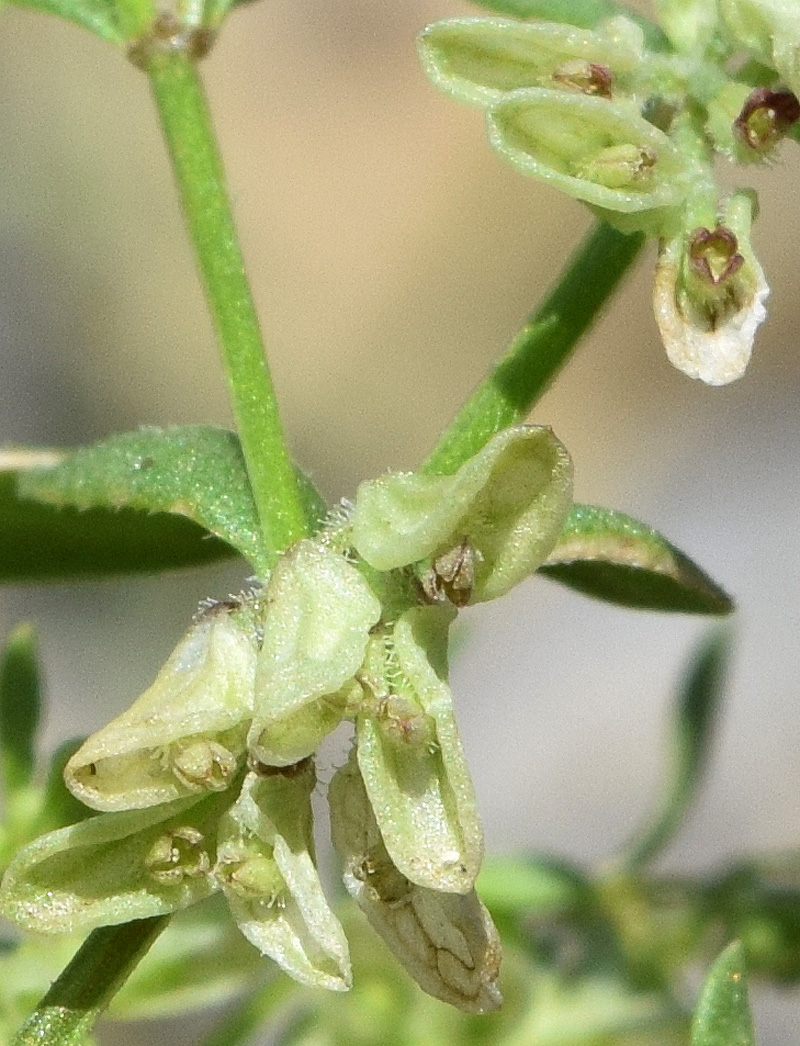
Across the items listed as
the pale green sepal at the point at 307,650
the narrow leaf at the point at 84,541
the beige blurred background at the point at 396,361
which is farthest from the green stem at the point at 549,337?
the beige blurred background at the point at 396,361

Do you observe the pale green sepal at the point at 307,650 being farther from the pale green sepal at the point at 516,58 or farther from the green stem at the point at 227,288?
the pale green sepal at the point at 516,58

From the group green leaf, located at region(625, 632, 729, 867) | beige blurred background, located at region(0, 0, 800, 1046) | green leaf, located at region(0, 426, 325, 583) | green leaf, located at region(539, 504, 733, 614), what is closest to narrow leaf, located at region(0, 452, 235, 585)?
green leaf, located at region(0, 426, 325, 583)

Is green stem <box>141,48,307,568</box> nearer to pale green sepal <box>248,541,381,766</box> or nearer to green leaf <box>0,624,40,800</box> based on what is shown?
pale green sepal <box>248,541,381,766</box>

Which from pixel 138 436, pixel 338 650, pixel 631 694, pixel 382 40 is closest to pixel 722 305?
pixel 338 650

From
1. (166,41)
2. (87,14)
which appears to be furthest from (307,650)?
(87,14)

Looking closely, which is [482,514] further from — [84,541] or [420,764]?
[84,541]

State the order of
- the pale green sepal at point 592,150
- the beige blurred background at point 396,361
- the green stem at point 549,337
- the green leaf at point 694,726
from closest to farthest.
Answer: the pale green sepal at point 592,150 < the green stem at point 549,337 < the green leaf at point 694,726 < the beige blurred background at point 396,361
